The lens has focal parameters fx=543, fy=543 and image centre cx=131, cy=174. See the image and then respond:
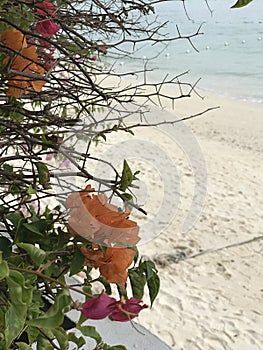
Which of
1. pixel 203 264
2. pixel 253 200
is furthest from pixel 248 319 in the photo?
pixel 253 200

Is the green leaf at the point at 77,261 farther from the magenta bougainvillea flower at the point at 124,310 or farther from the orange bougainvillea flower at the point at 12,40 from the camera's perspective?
the orange bougainvillea flower at the point at 12,40

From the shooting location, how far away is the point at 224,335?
2.36 metres

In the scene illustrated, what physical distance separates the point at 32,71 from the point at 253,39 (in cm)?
1690

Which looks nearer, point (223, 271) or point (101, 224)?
point (101, 224)

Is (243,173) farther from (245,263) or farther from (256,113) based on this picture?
(256,113)

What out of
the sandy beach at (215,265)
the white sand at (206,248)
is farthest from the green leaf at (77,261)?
the sandy beach at (215,265)

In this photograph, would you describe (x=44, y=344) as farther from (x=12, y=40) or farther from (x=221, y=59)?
(x=221, y=59)

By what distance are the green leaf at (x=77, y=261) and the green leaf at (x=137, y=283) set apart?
0.07m

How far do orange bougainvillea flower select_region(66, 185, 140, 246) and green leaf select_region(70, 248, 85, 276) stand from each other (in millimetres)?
16

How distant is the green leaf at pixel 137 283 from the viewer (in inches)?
17.6

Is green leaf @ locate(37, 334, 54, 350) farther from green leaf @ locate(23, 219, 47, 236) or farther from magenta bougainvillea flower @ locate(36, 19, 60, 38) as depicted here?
magenta bougainvillea flower @ locate(36, 19, 60, 38)

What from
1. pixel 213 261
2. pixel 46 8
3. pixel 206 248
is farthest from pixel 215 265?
pixel 46 8

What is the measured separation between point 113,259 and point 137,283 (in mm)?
71

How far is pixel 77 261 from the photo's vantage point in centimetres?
40
